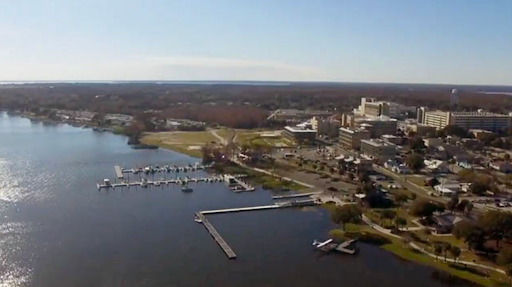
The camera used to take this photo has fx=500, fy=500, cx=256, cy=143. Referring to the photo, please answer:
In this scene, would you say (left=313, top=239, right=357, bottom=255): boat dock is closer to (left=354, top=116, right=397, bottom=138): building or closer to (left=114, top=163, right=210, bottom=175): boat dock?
(left=114, top=163, right=210, bottom=175): boat dock

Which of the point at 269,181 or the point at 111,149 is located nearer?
the point at 269,181

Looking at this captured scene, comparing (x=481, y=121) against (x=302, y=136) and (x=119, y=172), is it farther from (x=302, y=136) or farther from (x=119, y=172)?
(x=119, y=172)

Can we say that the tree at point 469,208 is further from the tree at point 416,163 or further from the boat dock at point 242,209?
the tree at point 416,163

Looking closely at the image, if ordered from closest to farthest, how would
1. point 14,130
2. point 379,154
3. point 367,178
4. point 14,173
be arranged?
point 367,178 → point 14,173 → point 379,154 → point 14,130

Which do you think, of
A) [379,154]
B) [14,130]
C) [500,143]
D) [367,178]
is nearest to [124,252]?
[367,178]

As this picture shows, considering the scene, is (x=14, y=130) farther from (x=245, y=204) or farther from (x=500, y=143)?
(x=500, y=143)

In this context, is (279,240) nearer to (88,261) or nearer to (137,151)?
(88,261)

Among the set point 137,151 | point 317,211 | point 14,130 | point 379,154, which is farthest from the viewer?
point 14,130

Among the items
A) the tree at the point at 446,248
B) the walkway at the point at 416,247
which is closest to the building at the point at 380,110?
the walkway at the point at 416,247
